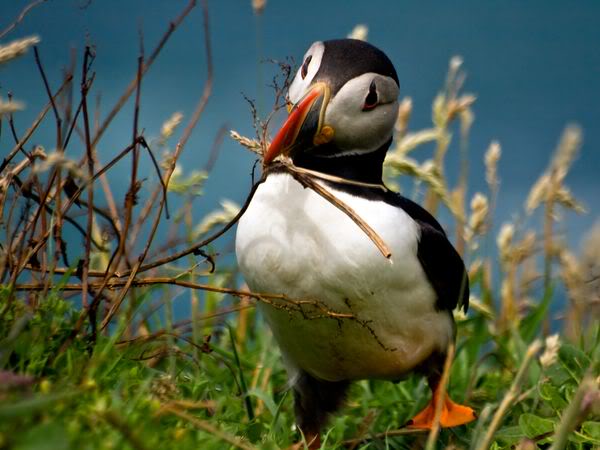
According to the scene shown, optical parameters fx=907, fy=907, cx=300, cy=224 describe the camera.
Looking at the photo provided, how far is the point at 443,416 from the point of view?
3248 mm

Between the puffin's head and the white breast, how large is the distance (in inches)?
6.9

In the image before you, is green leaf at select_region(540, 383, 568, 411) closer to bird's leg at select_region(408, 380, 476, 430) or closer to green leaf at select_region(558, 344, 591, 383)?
green leaf at select_region(558, 344, 591, 383)

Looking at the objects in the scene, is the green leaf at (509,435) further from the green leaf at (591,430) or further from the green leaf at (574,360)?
the green leaf at (574,360)

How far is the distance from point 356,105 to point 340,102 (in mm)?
67

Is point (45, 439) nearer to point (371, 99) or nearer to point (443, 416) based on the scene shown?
point (371, 99)

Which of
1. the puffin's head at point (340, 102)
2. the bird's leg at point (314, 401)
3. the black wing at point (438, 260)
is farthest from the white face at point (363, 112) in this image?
the bird's leg at point (314, 401)

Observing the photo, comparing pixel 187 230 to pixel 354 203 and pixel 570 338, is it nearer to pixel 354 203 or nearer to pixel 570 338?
pixel 354 203

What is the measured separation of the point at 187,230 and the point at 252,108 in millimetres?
1577

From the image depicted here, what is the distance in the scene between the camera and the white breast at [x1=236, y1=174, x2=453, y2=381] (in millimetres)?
2652

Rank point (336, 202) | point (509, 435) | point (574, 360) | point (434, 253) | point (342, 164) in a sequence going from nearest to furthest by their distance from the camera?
point (336, 202), point (342, 164), point (434, 253), point (509, 435), point (574, 360)

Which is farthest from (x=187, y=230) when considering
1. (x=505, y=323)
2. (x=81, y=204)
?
(x=505, y=323)

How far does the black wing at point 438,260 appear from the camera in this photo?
2850mm

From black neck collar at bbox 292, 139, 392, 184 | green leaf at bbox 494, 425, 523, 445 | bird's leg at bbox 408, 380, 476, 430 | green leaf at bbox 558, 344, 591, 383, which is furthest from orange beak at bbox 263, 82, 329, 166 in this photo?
green leaf at bbox 558, 344, 591, 383

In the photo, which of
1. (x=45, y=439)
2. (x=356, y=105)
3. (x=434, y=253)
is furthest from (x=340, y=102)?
(x=45, y=439)
